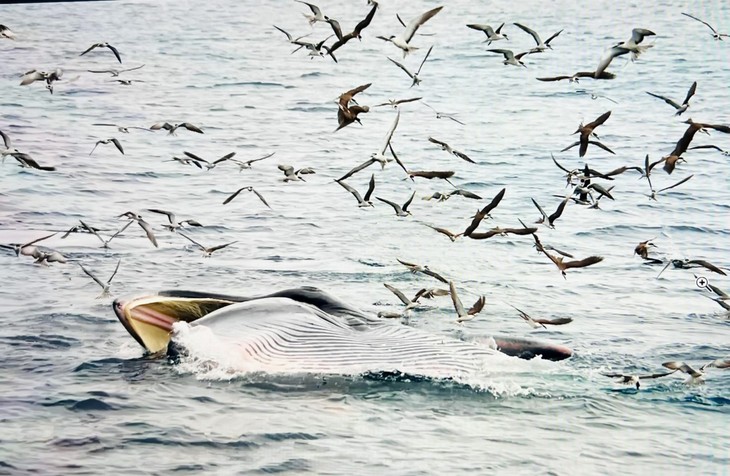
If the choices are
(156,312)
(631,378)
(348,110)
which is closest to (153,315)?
(156,312)

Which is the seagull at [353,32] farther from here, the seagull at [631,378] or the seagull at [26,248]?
the seagull at [26,248]

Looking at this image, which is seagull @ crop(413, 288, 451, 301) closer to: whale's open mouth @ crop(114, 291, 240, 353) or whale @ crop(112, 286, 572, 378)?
whale @ crop(112, 286, 572, 378)

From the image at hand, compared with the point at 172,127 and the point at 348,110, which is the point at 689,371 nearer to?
the point at 348,110

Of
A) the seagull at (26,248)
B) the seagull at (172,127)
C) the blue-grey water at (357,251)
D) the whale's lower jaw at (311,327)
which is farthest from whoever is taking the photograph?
the seagull at (26,248)

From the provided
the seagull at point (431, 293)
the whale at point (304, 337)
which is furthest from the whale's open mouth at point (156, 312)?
the seagull at point (431, 293)

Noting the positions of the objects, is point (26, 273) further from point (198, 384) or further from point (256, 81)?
point (256, 81)

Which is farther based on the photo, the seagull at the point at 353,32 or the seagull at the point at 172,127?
the seagull at the point at 172,127

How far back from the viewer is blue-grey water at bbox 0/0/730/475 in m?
11.2

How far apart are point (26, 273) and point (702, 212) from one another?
1264 centimetres

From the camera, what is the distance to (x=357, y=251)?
62.6ft

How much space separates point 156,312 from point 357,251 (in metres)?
6.10

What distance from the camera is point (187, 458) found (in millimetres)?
10617

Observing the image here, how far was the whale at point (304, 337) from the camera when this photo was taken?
12781mm

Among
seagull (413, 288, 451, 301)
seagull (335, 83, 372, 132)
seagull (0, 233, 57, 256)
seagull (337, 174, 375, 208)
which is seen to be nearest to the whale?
seagull (413, 288, 451, 301)
